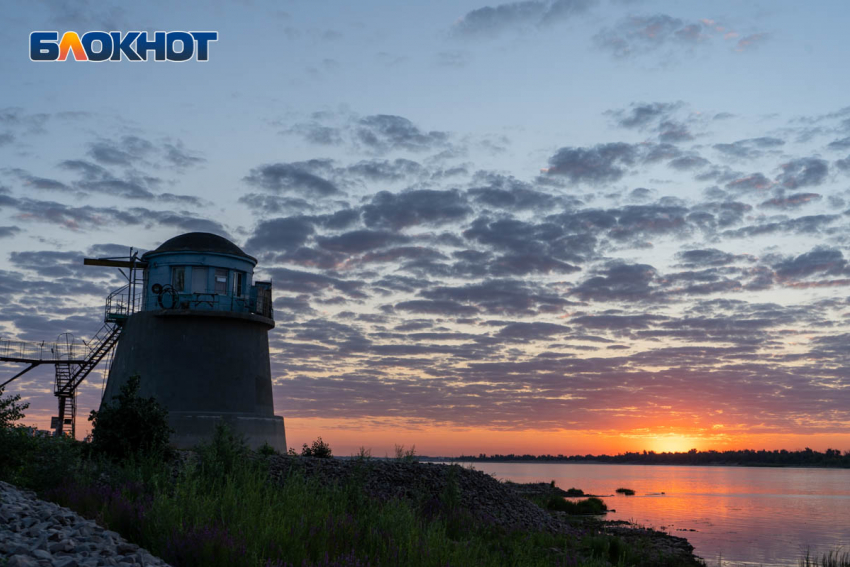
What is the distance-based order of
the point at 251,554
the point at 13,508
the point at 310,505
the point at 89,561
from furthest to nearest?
the point at 310,505, the point at 13,508, the point at 251,554, the point at 89,561

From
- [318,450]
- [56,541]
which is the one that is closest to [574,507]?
[318,450]

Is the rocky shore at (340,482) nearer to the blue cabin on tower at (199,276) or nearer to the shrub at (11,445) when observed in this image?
the shrub at (11,445)

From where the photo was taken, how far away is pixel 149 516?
12.3m

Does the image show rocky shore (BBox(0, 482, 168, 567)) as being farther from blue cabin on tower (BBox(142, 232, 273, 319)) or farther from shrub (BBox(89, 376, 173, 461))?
blue cabin on tower (BBox(142, 232, 273, 319))

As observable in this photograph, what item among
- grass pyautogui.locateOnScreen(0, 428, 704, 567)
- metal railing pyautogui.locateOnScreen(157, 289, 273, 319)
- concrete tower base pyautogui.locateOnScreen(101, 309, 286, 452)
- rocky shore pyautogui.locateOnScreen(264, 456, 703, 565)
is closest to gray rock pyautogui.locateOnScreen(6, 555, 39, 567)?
grass pyautogui.locateOnScreen(0, 428, 704, 567)

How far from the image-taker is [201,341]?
114 feet

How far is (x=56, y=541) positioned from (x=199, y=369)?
24.7 m

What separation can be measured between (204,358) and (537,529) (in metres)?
18.7

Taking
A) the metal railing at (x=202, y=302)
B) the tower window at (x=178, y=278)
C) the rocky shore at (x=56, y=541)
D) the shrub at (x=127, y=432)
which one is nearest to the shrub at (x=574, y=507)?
the metal railing at (x=202, y=302)

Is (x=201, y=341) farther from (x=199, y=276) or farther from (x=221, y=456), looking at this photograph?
(x=221, y=456)

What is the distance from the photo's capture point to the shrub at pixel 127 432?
21.1 m

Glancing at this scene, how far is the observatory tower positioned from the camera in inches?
1345

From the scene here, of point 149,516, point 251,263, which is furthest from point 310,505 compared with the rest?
point 251,263

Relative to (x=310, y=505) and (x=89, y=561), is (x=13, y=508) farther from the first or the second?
(x=310, y=505)
